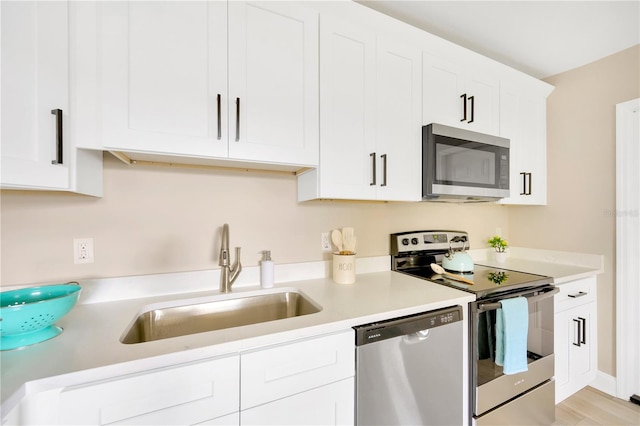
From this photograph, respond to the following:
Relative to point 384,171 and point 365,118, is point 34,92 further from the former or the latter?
point 384,171

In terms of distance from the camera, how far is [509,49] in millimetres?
1991

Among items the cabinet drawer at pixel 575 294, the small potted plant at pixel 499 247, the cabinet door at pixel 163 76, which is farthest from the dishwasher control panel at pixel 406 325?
the small potted plant at pixel 499 247

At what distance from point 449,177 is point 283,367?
1390mm

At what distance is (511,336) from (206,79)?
1939 mm

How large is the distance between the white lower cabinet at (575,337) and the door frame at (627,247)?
0.14 metres

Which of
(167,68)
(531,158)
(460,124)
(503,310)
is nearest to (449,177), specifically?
(460,124)

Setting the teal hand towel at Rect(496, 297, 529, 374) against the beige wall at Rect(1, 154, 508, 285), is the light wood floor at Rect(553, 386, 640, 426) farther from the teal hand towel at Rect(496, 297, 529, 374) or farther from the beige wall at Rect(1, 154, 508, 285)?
the beige wall at Rect(1, 154, 508, 285)

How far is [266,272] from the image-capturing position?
1.46 metres

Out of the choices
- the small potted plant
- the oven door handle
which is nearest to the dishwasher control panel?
the oven door handle

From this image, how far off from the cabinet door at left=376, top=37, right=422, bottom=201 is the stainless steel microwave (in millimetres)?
67

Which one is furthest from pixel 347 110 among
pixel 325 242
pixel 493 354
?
pixel 493 354

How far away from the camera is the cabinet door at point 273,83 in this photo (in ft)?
3.85

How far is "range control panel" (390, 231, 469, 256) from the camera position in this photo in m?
1.92

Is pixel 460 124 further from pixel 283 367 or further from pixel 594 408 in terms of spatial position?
pixel 594 408
